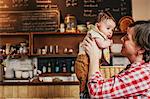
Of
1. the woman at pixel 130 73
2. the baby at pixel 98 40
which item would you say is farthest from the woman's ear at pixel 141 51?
the baby at pixel 98 40

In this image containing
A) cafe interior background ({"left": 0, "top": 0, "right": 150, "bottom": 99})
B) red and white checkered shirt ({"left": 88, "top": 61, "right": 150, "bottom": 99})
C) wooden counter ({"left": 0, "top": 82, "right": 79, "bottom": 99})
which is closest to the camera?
red and white checkered shirt ({"left": 88, "top": 61, "right": 150, "bottom": 99})

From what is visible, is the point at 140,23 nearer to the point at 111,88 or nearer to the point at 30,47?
the point at 111,88

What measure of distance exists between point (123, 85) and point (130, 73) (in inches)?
2.1

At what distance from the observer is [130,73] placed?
1.10m

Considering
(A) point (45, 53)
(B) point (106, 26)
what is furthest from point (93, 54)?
(A) point (45, 53)

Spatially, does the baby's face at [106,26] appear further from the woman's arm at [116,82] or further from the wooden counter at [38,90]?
the wooden counter at [38,90]

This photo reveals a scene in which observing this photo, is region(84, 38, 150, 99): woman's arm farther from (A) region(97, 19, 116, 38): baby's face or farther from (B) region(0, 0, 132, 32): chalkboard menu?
(B) region(0, 0, 132, 32): chalkboard menu

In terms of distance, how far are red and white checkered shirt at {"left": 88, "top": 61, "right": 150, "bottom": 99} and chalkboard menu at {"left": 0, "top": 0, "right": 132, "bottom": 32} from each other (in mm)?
3146

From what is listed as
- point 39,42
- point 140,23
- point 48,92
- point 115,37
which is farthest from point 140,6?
point 140,23

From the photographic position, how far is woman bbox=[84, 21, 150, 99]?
1077 mm

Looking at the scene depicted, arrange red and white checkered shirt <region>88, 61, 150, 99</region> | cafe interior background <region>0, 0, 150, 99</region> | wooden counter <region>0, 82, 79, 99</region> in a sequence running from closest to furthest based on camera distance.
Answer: red and white checkered shirt <region>88, 61, 150, 99</region> < wooden counter <region>0, 82, 79, 99</region> < cafe interior background <region>0, 0, 150, 99</region>

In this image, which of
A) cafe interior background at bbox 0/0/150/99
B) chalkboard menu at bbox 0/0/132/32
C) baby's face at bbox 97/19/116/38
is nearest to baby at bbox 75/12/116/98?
baby's face at bbox 97/19/116/38

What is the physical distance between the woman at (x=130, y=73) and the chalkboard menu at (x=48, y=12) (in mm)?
3065

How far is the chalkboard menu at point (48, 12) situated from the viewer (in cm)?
422
